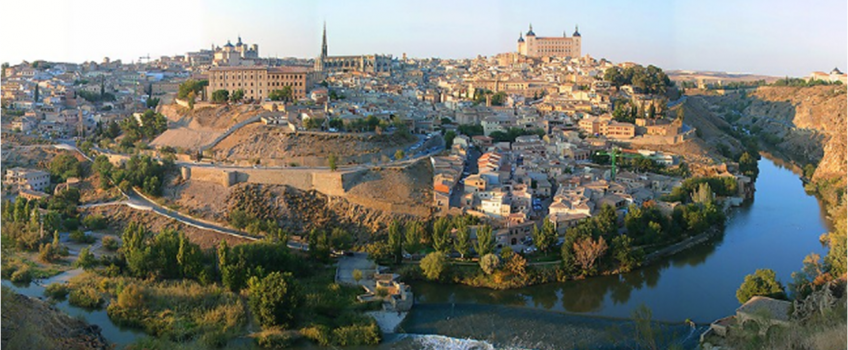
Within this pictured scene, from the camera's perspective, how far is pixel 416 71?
25703 millimetres

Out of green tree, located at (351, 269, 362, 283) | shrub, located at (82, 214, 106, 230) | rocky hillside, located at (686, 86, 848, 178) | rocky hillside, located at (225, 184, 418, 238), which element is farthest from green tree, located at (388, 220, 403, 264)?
rocky hillside, located at (686, 86, 848, 178)

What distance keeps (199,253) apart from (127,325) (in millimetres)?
1239

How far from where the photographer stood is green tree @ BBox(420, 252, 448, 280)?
7.88 metres

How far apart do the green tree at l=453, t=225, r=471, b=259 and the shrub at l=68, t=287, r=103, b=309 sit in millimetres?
3791

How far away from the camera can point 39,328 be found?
524cm

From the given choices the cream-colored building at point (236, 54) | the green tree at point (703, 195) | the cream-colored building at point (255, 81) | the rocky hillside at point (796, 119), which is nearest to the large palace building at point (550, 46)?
the rocky hillside at point (796, 119)

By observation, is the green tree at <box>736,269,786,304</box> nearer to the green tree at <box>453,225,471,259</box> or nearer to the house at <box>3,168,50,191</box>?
the green tree at <box>453,225,471,259</box>

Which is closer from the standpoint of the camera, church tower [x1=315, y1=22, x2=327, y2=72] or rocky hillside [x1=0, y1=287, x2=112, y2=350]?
rocky hillside [x1=0, y1=287, x2=112, y2=350]

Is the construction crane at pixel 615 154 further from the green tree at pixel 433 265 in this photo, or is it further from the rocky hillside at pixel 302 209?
the green tree at pixel 433 265

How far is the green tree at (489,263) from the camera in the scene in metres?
7.96

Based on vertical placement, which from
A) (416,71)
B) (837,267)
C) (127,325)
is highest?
(416,71)

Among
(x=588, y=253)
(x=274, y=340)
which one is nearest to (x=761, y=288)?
(x=588, y=253)

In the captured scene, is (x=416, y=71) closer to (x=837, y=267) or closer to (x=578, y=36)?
(x=578, y=36)

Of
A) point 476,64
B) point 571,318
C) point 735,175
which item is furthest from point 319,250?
point 476,64
